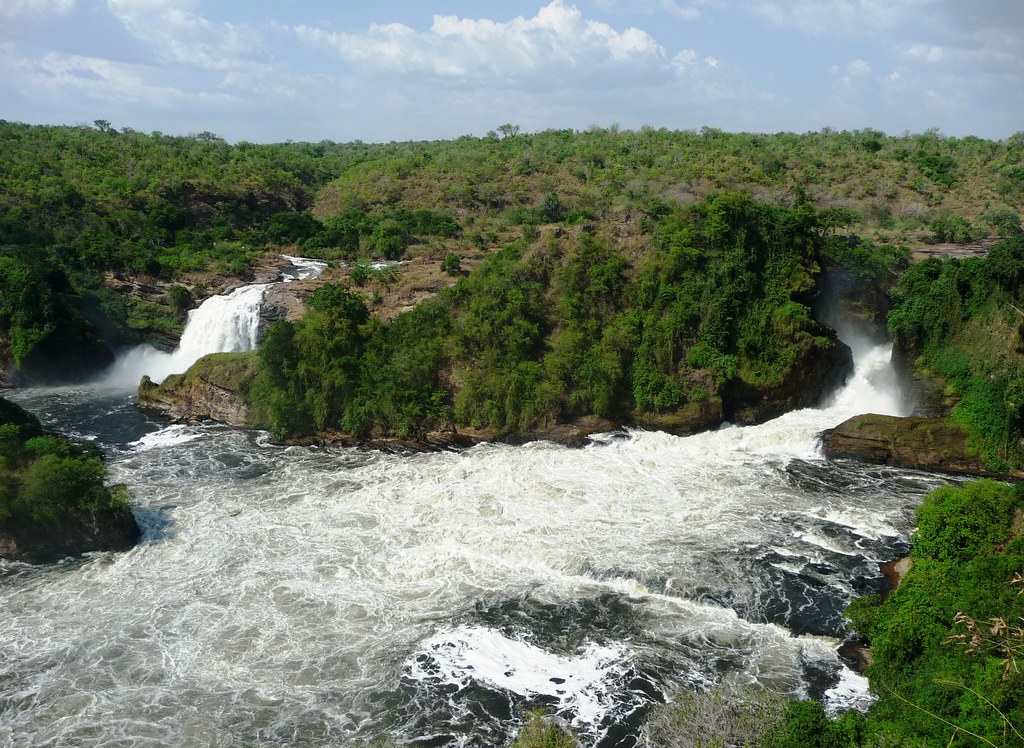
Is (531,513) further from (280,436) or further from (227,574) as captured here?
(280,436)

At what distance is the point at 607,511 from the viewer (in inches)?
1044

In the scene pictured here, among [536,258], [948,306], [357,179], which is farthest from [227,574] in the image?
[357,179]

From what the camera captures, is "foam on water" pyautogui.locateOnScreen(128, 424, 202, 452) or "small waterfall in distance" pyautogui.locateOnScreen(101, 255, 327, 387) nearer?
"foam on water" pyautogui.locateOnScreen(128, 424, 202, 452)

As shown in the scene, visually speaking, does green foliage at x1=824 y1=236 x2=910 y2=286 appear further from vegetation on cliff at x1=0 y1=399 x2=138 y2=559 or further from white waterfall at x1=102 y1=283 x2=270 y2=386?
vegetation on cliff at x1=0 y1=399 x2=138 y2=559

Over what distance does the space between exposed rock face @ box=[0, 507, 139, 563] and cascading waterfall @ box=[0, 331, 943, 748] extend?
62 centimetres

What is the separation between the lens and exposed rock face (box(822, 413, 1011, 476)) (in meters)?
30.0

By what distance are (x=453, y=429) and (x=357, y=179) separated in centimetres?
4721

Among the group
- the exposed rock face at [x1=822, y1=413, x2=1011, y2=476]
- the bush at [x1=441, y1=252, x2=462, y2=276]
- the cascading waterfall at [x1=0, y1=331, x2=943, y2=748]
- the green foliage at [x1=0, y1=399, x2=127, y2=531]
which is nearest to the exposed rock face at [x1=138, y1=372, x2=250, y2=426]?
the cascading waterfall at [x1=0, y1=331, x2=943, y2=748]

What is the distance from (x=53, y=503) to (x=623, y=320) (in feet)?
77.6

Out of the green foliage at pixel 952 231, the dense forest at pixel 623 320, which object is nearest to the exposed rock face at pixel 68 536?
the dense forest at pixel 623 320

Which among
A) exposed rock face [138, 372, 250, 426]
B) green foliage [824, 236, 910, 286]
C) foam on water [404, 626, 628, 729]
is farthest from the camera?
green foliage [824, 236, 910, 286]

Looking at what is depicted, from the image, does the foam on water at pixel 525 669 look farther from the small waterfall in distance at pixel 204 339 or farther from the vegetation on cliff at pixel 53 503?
the small waterfall in distance at pixel 204 339

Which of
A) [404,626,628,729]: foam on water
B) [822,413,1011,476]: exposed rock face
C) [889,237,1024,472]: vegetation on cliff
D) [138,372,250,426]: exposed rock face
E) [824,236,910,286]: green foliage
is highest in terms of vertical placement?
[824,236,910,286]: green foliage

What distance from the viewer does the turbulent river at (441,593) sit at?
57.4ft
